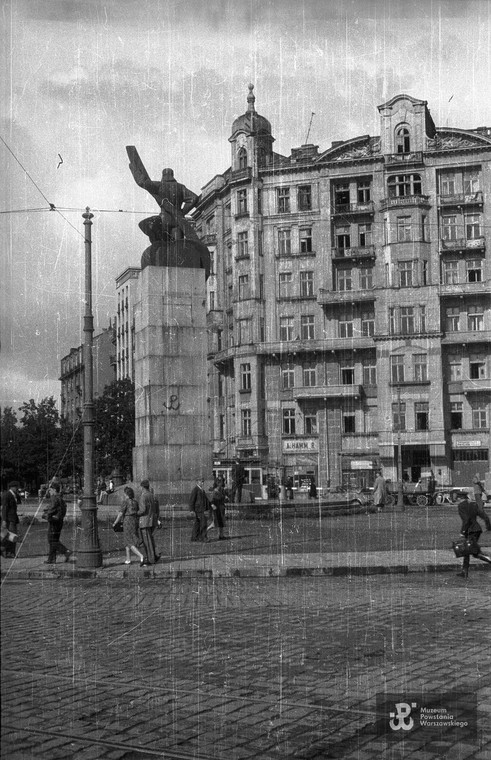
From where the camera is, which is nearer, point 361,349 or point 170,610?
point 170,610

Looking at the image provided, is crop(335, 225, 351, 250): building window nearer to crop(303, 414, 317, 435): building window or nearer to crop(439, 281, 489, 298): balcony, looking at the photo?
crop(439, 281, 489, 298): balcony

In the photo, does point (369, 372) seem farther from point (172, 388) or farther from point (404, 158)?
point (172, 388)

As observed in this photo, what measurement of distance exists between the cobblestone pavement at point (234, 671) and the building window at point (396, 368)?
4645cm

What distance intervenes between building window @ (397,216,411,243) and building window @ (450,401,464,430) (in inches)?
447

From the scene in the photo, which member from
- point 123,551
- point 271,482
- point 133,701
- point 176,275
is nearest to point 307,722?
point 133,701

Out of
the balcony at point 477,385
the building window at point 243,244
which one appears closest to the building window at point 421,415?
the balcony at point 477,385

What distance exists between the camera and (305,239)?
61875mm

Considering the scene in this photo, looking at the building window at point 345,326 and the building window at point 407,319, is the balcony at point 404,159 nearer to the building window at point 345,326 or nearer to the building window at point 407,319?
the building window at point 407,319

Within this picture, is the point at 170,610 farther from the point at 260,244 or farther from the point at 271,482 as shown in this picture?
the point at 260,244

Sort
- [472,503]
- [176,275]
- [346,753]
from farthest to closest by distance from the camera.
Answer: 1. [176,275]
2. [472,503]
3. [346,753]

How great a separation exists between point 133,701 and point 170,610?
4.48m

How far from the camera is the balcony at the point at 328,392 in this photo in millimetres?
59344

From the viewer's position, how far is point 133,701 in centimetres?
599

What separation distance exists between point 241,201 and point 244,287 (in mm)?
6351
